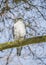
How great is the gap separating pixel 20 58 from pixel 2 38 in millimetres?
757

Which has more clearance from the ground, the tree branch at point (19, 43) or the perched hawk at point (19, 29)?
the tree branch at point (19, 43)

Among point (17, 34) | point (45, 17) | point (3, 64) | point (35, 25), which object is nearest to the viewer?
point (17, 34)

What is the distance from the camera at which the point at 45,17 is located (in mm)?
5488

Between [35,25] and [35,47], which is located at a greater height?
[35,25]

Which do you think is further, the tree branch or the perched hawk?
the perched hawk

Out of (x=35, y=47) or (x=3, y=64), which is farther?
(x=35, y=47)

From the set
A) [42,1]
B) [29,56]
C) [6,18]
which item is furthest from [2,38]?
[42,1]

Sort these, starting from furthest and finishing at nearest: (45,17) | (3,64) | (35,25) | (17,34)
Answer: (45,17), (35,25), (3,64), (17,34)

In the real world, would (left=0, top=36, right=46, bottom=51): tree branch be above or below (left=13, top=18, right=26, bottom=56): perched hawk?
above

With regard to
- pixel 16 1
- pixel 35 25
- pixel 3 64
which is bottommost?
pixel 3 64

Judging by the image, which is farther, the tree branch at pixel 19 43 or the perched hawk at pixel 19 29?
the perched hawk at pixel 19 29

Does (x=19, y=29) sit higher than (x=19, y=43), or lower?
lower

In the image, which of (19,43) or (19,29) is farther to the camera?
(19,29)

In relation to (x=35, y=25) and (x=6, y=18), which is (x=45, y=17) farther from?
(x=6, y=18)
